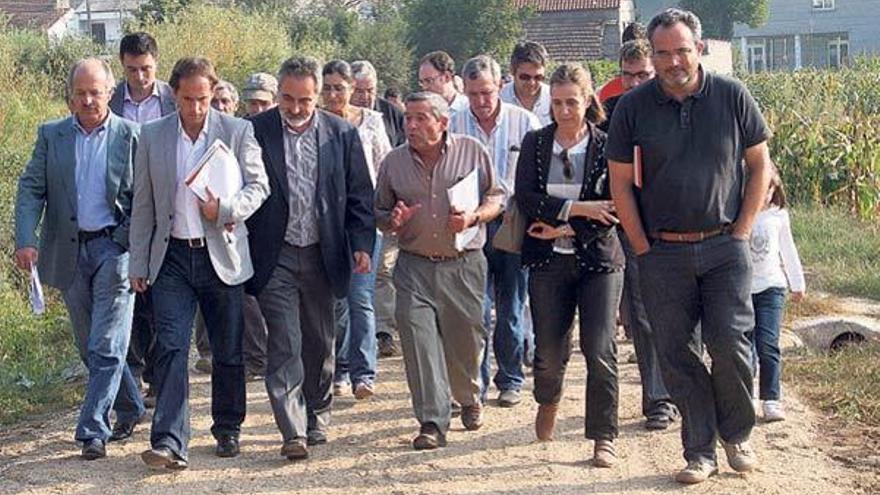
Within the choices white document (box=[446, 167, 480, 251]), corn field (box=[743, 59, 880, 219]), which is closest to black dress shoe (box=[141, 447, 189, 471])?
white document (box=[446, 167, 480, 251])

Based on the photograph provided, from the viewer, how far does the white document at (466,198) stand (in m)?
7.75

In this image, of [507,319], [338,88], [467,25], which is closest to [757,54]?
[467,25]

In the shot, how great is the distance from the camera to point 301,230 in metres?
7.71

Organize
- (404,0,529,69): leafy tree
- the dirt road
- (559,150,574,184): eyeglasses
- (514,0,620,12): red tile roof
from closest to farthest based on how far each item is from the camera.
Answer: the dirt road
(559,150,574,184): eyeglasses
(404,0,529,69): leafy tree
(514,0,620,12): red tile roof

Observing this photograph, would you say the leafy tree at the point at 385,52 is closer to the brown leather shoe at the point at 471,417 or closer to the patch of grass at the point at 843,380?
the patch of grass at the point at 843,380

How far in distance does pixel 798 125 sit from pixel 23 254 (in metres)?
13.2

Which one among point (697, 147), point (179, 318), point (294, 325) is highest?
point (697, 147)

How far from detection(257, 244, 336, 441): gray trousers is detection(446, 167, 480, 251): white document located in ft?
2.53

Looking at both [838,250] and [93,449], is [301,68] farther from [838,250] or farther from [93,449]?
[838,250]

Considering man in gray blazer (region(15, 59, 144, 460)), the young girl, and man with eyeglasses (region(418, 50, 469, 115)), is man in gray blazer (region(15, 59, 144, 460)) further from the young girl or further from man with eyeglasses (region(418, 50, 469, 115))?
the young girl

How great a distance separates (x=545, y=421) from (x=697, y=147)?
6.23 feet

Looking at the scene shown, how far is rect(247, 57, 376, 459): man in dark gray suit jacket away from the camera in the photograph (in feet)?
25.1

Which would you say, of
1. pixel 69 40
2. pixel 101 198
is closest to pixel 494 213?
pixel 101 198

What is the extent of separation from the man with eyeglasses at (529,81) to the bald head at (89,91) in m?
2.68
